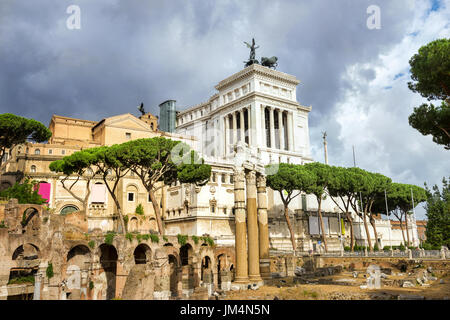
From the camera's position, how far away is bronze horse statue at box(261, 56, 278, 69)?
205ft

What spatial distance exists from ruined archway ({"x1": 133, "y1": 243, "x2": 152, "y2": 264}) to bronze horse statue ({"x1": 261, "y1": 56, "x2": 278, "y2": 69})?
3925cm

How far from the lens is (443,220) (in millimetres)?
38344

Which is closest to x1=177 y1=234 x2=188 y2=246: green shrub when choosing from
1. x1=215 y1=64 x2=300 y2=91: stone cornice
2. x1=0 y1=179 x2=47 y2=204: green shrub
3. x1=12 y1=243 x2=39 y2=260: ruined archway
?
x1=12 y1=243 x2=39 y2=260: ruined archway

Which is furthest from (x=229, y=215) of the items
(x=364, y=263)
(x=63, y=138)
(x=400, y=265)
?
(x=63, y=138)

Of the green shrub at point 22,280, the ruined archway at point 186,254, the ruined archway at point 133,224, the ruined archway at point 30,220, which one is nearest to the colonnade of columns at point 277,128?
the ruined archway at point 133,224

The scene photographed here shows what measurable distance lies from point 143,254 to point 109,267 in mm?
3163

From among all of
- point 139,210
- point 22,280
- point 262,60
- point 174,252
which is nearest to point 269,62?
point 262,60

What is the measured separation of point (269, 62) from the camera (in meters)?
62.4

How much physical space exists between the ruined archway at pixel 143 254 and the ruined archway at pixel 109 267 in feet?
6.07

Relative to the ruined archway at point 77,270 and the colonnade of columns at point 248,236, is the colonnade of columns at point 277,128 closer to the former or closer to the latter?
the ruined archway at point 77,270

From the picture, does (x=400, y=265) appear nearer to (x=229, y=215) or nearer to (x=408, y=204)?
(x=229, y=215)

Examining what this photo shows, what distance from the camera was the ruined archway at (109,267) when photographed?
101 ft

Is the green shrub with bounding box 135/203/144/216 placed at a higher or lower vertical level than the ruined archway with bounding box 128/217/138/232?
higher

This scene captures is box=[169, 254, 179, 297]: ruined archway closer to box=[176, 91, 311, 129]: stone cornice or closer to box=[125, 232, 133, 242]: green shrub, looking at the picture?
box=[125, 232, 133, 242]: green shrub
